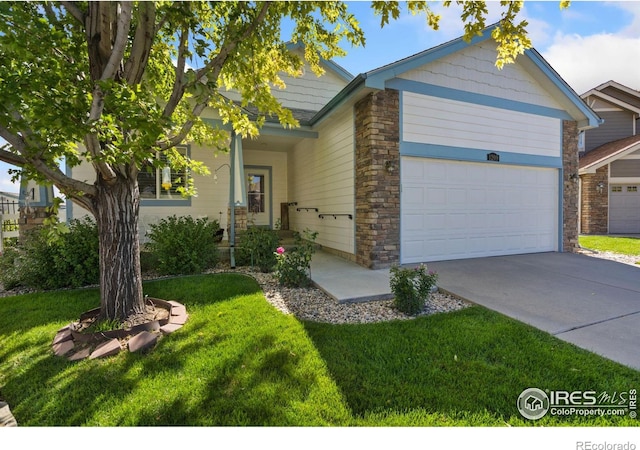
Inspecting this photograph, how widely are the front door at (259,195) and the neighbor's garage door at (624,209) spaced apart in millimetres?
15246

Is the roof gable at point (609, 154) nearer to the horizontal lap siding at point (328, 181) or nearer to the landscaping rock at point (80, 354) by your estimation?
the horizontal lap siding at point (328, 181)

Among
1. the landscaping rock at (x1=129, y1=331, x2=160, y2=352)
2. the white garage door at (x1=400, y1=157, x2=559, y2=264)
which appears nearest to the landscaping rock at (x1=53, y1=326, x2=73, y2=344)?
the landscaping rock at (x1=129, y1=331, x2=160, y2=352)

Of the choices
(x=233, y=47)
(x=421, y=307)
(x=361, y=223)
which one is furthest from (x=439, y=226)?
(x=233, y=47)

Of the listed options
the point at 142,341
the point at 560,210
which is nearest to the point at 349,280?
the point at 142,341

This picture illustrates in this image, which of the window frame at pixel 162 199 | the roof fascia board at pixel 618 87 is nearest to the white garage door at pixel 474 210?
the window frame at pixel 162 199

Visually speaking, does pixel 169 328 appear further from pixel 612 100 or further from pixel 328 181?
pixel 612 100

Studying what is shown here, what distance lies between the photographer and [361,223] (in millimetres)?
6594

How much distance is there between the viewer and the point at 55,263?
5.16 metres

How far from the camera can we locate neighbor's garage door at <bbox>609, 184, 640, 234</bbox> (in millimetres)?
13344

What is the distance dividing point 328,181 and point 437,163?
282 centimetres

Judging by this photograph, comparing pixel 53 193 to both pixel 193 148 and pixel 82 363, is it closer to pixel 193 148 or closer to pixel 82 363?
pixel 193 148

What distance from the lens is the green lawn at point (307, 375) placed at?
209 centimetres

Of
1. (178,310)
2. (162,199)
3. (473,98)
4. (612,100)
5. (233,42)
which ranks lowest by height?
(178,310)

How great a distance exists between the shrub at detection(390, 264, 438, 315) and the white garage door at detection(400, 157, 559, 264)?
2.49 metres
